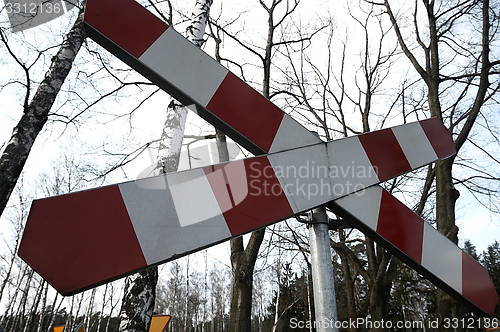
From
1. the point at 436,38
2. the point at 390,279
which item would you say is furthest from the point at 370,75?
the point at 390,279

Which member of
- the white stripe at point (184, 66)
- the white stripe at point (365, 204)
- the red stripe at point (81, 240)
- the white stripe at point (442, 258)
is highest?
the white stripe at point (184, 66)

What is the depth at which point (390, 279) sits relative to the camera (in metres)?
7.36

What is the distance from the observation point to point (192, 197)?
0.96m

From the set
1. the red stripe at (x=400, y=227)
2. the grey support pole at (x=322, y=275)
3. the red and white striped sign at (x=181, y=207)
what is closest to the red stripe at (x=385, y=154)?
the red and white striped sign at (x=181, y=207)

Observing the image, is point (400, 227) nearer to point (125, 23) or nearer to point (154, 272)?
point (125, 23)

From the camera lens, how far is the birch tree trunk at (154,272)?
271 centimetres

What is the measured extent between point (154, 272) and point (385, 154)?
8.11 feet

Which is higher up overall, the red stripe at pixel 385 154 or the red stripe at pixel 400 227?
the red stripe at pixel 385 154

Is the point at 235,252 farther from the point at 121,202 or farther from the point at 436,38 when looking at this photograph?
the point at 436,38

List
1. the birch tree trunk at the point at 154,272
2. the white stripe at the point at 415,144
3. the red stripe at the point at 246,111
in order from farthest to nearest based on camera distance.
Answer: the birch tree trunk at the point at 154,272 → the white stripe at the point at 415,144 → the red stripe at the point at 246,111

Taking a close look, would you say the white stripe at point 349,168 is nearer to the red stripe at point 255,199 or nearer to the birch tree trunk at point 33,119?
the red stripe at point 255,199

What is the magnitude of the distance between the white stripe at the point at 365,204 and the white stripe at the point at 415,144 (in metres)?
0.28

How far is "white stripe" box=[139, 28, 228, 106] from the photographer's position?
1.17 metres

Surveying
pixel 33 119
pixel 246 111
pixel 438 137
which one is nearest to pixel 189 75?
pixel 246 111
